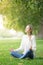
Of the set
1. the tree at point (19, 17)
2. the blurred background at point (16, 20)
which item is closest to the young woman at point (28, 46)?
the blurred background at point (16, 20)

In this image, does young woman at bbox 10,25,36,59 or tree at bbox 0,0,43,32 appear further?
tree at bbox 0,0,43,32

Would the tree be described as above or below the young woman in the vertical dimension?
above

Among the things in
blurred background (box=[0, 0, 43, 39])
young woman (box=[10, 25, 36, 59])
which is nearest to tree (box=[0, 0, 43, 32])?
blurred background (box=[0, 0, 43, 39])

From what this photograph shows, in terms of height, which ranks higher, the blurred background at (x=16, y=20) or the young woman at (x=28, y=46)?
the blurred background at (x=16, y=20)

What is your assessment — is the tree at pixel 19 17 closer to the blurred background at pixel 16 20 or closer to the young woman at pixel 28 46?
the blurred background at pixel 16 20

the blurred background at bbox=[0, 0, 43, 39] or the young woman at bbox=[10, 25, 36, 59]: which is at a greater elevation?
the blurred background at bbox=[0, 0, 43, 39]

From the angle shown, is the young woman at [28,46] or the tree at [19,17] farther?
the tree at [19,17]

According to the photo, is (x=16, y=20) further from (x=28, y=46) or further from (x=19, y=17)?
(x=28, y=46)

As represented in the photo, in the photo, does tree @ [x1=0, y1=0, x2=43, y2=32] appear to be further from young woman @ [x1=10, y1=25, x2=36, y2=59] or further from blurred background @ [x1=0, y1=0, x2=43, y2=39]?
young woman @ [x1=10, y1=25, x2=36, y2=59]

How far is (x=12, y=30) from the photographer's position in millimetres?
26141

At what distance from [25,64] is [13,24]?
16.7 meters

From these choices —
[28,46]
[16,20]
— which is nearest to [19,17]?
[16,20]

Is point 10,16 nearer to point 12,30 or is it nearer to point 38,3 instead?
point 12,30

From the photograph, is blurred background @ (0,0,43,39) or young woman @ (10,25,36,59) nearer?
young woman @ (10,25,36,59)
